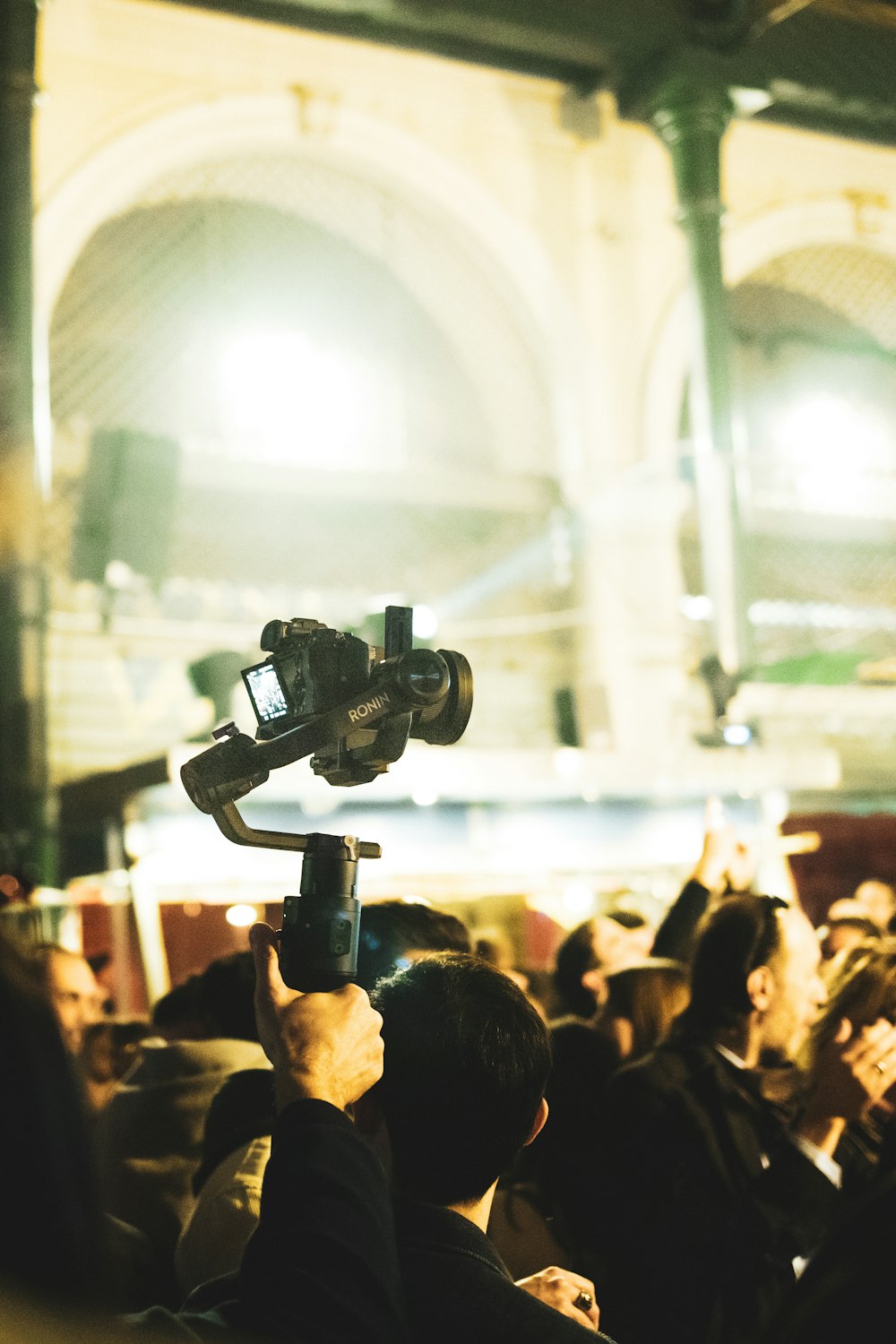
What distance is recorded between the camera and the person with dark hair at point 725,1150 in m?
2.76

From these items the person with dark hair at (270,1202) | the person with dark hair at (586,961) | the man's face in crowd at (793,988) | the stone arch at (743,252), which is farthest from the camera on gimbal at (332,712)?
the stone arch at (743,252)

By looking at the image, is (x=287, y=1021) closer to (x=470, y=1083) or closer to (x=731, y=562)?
(x=470, y=1083)

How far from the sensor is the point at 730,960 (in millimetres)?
3338

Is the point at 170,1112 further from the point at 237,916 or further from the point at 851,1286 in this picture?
the point at 237,916

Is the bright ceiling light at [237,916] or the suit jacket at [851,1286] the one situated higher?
the suit jacket at [851,1286]

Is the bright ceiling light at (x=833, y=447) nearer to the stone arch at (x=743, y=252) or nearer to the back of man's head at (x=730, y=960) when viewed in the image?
the stone arch at (x=743, y=252)

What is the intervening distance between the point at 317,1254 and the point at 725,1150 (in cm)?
169

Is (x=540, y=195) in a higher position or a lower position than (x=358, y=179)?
lower

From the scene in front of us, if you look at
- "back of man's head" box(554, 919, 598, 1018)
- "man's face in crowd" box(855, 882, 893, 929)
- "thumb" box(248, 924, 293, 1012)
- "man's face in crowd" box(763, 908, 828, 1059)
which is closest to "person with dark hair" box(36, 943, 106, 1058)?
"back of man's head" box(554, 919, 598, 1018)

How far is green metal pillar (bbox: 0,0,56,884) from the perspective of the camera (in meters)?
7.02

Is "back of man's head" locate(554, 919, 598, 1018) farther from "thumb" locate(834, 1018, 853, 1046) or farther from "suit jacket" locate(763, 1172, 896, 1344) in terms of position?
"suit jacket" locate(763, 1172, 896, 1344)

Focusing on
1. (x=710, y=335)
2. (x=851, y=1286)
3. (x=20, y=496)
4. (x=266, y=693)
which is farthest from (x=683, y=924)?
(x=710, y=335)

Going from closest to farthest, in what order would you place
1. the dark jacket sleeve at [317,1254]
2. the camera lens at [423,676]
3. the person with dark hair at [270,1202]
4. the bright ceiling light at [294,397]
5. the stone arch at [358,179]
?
the person with dark hair at [270,1202], the dark jacket sleeve at [317,1254], the camera lens at [423,676], the stone arch at [358,179], the bright ceiling light at [294,397]

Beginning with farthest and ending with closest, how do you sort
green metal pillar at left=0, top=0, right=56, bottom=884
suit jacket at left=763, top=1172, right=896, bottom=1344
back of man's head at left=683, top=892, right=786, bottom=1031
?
1. green metal pillar at left=0, top=0, right=56, bottom=884
2. back of man's head at left=683, top=892, right=786, bottom=1031
3. suit jacket at left=763, top=1172, right=896, bottom=1344
